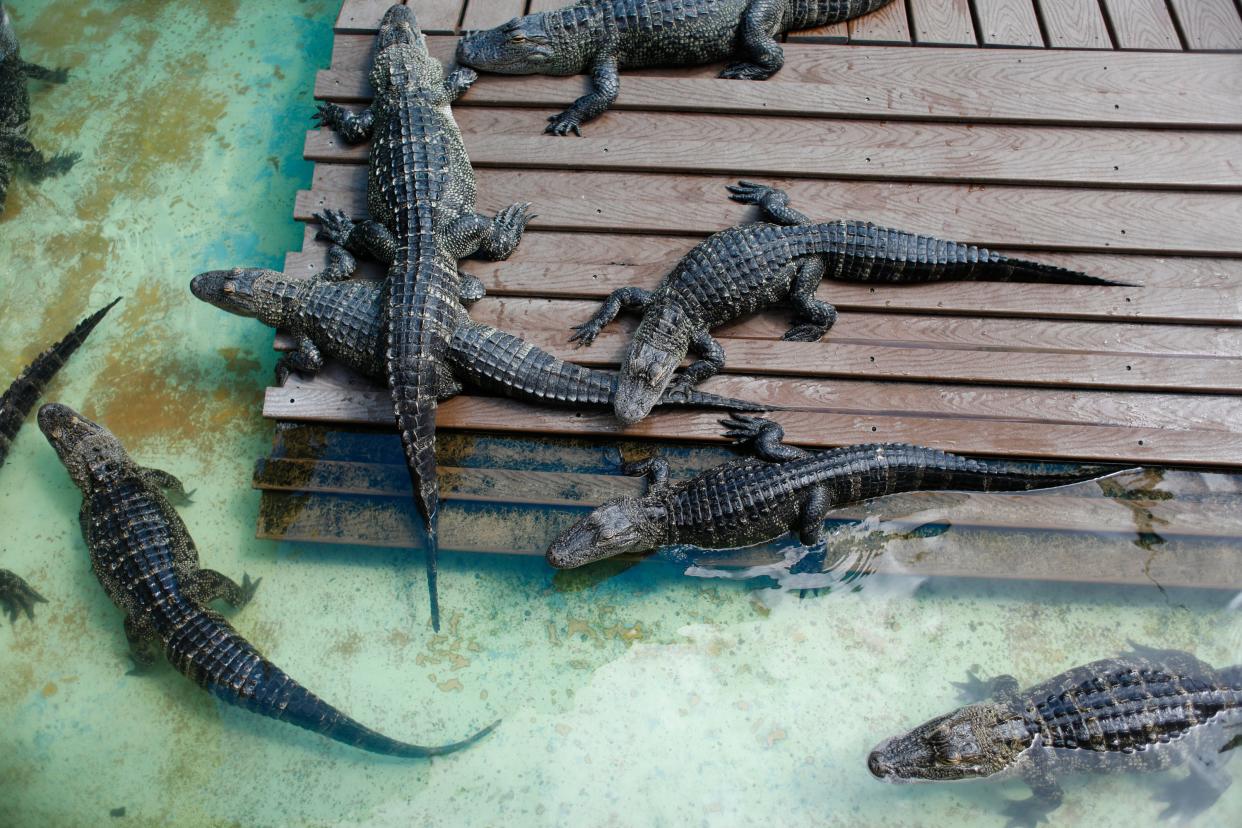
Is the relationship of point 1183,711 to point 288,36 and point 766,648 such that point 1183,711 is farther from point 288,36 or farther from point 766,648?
point 288,36

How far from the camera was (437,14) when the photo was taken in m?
5.37

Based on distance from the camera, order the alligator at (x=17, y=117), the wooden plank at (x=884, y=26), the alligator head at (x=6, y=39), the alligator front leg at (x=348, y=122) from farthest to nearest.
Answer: the alligator head at (x=6, y=39)
the alligator at (x=17, y=117)
the wooden plank at (x=884, y=26)
the alligator front leg at (x=348, y=122)

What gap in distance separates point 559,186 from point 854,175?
5.36ft

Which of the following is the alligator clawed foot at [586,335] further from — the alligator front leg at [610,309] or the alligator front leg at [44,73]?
the alligator front leg at [44,73]

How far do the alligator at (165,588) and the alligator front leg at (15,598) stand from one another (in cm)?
43

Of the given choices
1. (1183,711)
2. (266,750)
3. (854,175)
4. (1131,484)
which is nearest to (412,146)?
(854,175)

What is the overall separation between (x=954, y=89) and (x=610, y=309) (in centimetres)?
242

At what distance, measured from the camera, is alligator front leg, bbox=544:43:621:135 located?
492cm

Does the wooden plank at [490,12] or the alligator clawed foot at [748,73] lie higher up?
the alligator clawed foot at [748,73]

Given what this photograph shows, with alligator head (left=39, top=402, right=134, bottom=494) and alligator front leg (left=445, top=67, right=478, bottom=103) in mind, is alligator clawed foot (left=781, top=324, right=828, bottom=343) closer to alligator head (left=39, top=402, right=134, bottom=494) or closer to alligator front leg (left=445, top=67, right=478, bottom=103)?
alligator front leg (left=445, top=67, right=478, bottom=103)

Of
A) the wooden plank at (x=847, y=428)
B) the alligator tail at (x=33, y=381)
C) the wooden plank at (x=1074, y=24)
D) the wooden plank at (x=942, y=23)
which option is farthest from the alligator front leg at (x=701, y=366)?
the alligator tail at (x=33, y=381)

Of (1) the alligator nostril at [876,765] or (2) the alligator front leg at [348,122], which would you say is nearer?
(1) the alligator nostril at [876,765]

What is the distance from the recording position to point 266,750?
3.91 metres

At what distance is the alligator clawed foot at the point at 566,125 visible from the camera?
4.92m
